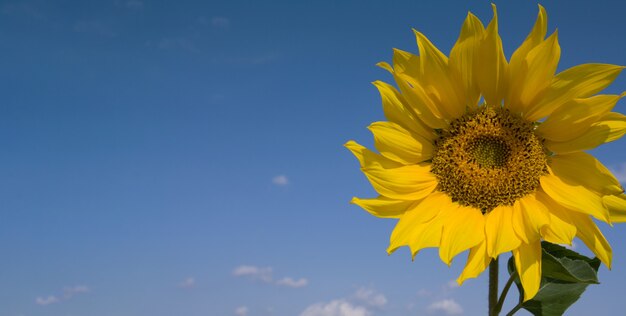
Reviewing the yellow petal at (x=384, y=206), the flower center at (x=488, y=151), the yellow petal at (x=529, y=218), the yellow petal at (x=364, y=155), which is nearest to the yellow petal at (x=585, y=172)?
the yellow petal at (x=529, y=218)

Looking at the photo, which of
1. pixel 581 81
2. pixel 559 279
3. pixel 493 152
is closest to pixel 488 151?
pixel 493 152

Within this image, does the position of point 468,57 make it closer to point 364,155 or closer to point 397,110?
point 397,110

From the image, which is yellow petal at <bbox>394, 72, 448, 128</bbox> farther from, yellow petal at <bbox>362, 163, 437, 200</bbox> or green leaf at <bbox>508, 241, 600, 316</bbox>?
green leaf at <bbox>508, 241, 600, 316</bbox>

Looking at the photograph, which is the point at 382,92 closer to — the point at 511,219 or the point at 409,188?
the point at 409,188

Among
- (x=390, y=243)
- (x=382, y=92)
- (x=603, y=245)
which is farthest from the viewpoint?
(x=382, y=92)

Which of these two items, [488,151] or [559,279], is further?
[488,151]

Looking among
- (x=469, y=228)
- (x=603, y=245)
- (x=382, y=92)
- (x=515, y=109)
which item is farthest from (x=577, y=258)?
(x=382, y=92)

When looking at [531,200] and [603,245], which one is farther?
[531,200]
